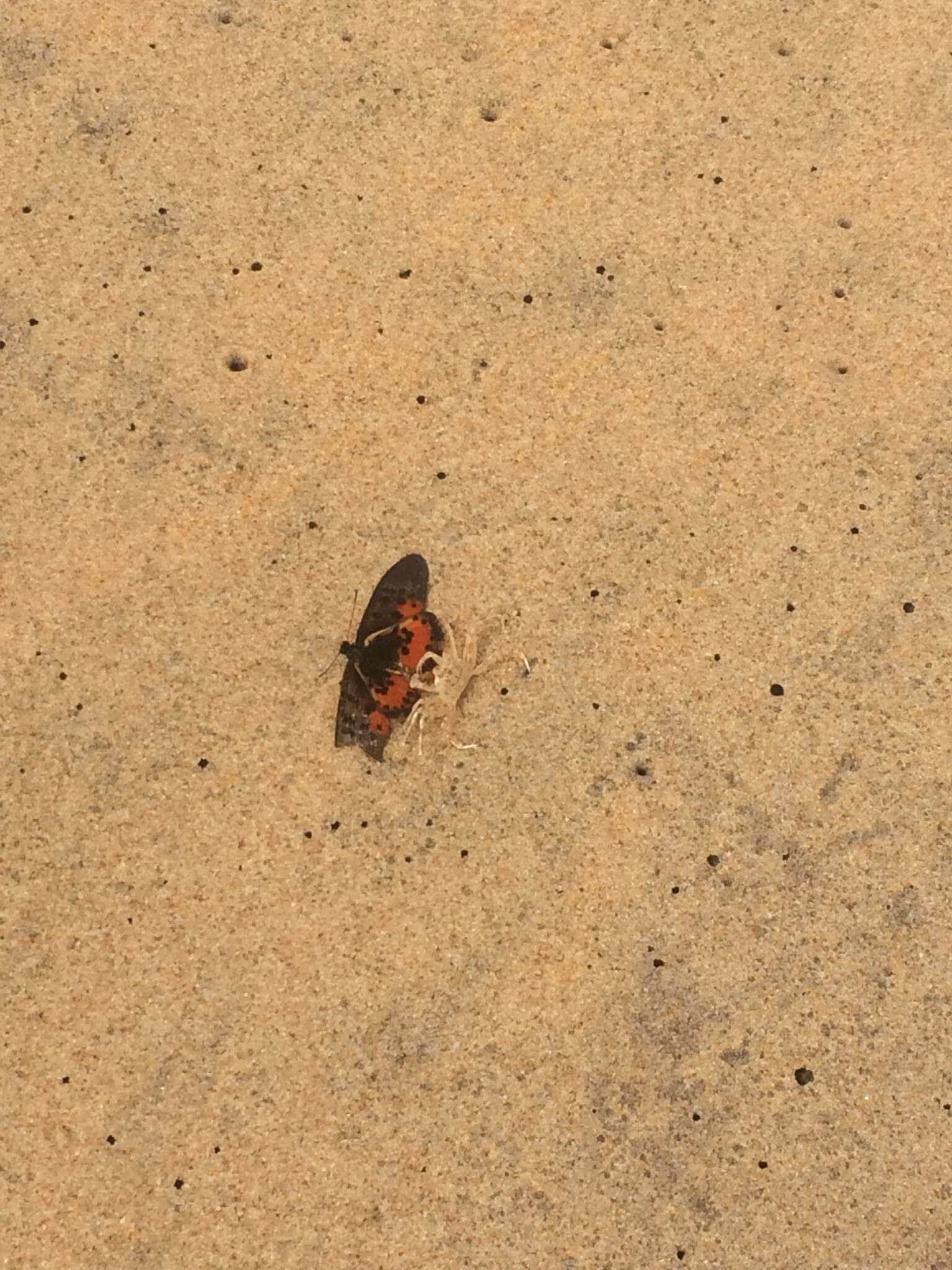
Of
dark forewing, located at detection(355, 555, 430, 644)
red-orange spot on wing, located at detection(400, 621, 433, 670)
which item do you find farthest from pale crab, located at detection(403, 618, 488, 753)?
dark forewing, located at detection(355, 555, 430, 644)

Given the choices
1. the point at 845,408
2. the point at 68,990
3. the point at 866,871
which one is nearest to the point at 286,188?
the point at 845,408

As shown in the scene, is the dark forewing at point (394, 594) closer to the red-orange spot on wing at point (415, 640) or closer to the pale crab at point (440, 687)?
the red-orange spot on wing at point (415, 640)

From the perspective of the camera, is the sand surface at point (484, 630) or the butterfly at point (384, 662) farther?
the butterfly at point (384, 662)

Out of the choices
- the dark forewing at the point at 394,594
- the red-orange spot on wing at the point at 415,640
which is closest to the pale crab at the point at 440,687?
the red-orange spot on wing at the point at 415,640

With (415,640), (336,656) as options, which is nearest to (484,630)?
(415,640)

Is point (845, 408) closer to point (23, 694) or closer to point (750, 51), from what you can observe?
point (750, 51)

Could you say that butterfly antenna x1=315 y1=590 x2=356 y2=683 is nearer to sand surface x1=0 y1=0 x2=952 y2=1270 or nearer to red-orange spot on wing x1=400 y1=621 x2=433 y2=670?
sand surface x1=0 y1=0 x2=952 y2=1270

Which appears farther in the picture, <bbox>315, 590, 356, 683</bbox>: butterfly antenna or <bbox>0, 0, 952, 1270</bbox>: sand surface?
<bbox>315, 590, 356, 683</bbox>: butterfly antenna

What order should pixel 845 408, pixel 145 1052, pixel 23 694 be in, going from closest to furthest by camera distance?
pixel 145 1052, pixel 23 694, pixel 845 408
